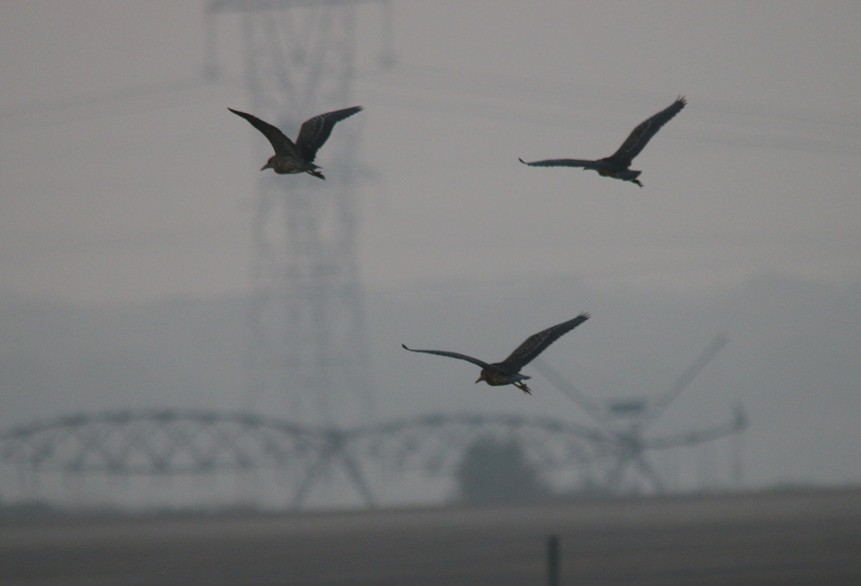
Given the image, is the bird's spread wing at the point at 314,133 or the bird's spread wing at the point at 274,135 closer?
the bird's spread wing at the point at 274,135

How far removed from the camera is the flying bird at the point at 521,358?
1419 centimetres

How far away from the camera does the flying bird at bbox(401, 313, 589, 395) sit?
46.5ft

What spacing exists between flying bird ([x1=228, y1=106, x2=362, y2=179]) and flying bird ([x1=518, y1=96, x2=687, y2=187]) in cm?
187

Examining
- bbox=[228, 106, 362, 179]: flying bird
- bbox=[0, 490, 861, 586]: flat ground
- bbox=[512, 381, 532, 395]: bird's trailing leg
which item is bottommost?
bbox=[0, 490, 861, 586]: flat ground

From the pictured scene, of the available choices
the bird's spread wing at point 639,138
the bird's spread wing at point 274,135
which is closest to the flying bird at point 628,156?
the bird's spread wing at point 639,138

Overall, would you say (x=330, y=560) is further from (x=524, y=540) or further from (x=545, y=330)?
(x=545, y=330)

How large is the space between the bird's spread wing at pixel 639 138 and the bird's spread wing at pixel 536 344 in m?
1.75

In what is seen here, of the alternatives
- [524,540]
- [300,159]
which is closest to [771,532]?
[524,540]

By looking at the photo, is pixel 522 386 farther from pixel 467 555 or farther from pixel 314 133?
pixel 467 555

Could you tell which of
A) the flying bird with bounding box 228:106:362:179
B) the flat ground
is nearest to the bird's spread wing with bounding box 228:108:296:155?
the flying bird with bounding box 228:106:362:179

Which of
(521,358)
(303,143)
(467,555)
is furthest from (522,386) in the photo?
(467,555)

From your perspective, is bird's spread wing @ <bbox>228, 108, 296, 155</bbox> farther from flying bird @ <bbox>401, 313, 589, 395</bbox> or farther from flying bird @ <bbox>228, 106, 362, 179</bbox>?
flying bird @ <bbox>401, 313, 589, 395</bbox>

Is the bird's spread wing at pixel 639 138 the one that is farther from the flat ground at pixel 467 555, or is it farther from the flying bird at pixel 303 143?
the flat ground at pixel 467 555

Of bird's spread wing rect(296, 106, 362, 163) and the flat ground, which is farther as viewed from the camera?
the flat ground
